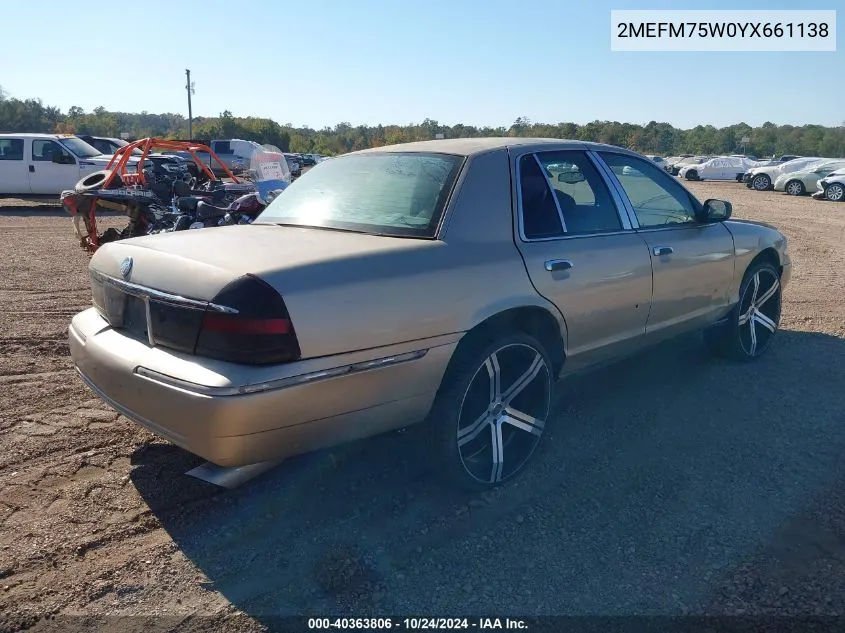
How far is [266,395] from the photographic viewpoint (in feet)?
8.36

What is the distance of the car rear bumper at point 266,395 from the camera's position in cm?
255

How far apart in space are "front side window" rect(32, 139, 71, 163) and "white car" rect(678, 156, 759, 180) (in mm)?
32238

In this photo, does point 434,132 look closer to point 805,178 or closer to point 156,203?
point 805,178

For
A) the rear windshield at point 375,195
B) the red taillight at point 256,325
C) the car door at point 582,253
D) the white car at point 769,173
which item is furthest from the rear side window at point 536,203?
the white car at point 769,173

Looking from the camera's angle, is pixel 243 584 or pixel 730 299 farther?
pixel 730 299

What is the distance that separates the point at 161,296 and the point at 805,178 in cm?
2768

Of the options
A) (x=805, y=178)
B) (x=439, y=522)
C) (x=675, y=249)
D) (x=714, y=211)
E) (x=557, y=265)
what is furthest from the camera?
(x=805, y=178)

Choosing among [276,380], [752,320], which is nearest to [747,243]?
[752,320]

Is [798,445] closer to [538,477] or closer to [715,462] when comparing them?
[715,462]

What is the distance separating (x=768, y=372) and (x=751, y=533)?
92.8 inches

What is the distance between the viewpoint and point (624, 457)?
373cm

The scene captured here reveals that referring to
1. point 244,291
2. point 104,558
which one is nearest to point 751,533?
point 244,291

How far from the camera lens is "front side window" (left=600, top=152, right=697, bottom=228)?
168 inches

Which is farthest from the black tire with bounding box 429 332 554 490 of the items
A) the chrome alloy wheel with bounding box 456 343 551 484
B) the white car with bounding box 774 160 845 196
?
the white car with bounding box 774 160 845 196
